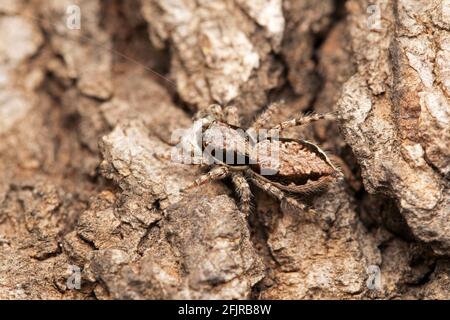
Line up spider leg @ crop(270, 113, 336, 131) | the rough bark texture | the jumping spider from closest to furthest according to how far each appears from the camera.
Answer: the rough bark texture < the jumping spider < spider leg @ crop(270, 113, 336, 131)

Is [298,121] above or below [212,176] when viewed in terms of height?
above

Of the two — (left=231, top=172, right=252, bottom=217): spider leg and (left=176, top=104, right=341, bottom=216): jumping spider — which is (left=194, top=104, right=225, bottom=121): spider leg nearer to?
(left=176, top=104, right=341, bottom=216): jumping spider

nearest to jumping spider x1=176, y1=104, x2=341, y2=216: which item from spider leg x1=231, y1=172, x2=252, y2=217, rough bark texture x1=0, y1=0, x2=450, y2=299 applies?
spider leg x1=231, y1=172, x2=252, y2=217

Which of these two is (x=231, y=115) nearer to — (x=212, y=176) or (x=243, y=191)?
(x=212, y=176)

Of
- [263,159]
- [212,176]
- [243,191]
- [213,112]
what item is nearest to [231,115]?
[213,112]

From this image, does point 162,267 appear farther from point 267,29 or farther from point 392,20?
point 392,20
